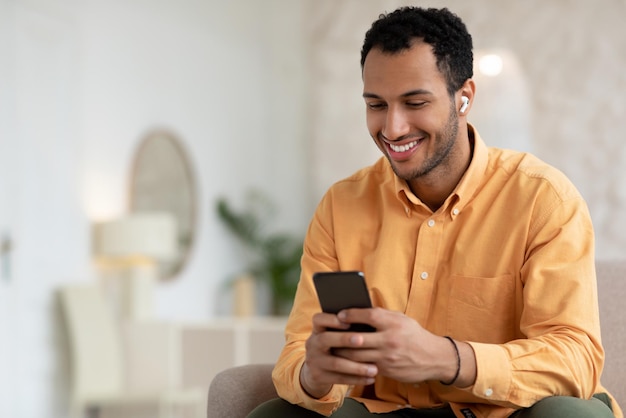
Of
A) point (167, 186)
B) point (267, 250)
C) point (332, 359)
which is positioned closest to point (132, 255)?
point (167, 186)

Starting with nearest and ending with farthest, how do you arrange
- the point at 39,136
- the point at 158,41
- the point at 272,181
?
the point at 39,136, the point at 158,41, the point at 272,181

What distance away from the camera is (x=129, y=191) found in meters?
5.44

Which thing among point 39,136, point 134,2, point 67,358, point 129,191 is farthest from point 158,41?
point 67,358

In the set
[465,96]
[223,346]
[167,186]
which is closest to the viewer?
[465,96]

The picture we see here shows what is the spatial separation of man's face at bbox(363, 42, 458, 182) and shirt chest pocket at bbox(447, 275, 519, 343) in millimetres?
235

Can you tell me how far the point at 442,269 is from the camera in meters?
1.70

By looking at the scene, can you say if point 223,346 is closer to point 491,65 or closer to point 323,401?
point 491,65

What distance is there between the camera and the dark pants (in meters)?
1.36

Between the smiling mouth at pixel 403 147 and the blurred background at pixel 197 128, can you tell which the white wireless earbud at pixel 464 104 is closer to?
the smiling mouth at pixel 403 147

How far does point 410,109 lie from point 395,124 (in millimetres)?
49

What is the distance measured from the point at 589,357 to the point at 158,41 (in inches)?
187

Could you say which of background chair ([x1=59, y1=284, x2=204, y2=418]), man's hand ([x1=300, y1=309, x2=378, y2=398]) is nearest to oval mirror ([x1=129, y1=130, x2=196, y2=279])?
background chair ([x1=59, y1=284, x2=204, y2=418])

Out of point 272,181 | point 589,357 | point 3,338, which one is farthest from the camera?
point 272,181

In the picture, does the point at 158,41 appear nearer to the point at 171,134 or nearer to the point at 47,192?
the point at 171,134
